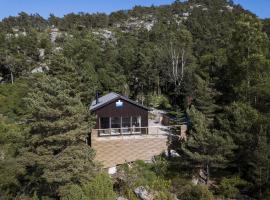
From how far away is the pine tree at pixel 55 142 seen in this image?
23.2 meters

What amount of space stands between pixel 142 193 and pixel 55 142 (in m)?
6.89

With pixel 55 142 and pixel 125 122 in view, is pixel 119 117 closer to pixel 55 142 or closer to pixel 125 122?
pixel 125 122

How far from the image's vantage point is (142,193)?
25719mm

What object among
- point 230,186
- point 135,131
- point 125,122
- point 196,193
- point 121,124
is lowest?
point 196,193

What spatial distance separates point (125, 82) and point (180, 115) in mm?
16195

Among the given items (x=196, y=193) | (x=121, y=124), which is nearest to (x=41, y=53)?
(x=121, y=124)

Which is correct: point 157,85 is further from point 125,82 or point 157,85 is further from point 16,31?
point 16,31

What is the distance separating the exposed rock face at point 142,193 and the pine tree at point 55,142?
3.68 m

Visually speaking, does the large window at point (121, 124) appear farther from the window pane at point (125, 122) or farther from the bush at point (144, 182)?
the bush at point (144, 182)

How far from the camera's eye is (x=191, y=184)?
27328mm

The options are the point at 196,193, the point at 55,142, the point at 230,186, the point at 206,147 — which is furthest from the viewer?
the point at 206,147

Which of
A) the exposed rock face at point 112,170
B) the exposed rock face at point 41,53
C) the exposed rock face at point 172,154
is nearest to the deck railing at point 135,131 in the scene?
the exposed rock face at point 172,154

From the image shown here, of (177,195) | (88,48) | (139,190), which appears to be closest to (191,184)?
(177,195)

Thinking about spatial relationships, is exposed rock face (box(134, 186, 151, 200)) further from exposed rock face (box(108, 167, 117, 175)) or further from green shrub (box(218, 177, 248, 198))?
green shrub (box(218, 177, 248, 198))
